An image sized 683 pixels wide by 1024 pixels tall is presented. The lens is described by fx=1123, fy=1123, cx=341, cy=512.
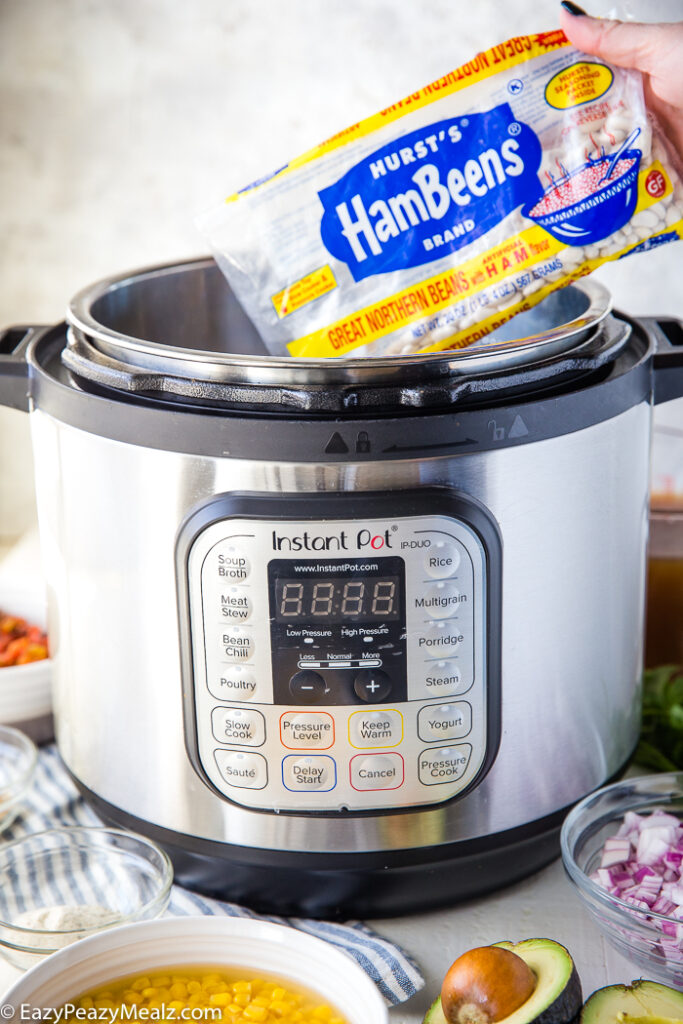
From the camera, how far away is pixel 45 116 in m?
1.35

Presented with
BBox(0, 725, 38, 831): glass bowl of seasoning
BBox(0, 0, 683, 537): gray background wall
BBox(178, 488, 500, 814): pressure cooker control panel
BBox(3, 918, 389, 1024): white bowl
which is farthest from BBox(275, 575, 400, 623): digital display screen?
BBox(0, 0, 683, 537): gray background wall

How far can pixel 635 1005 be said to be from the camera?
687 millimetres

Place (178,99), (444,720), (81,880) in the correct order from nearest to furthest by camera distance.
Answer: (444,720)
(81,880)
(178,99)

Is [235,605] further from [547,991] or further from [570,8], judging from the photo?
[570,8]

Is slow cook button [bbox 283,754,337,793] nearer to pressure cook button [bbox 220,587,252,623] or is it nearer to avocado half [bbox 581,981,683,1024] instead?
pressure cook button [bbox 220,587,252,623]

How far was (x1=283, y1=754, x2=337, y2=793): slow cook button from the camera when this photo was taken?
0.78 m

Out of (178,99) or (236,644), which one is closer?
(236,644)

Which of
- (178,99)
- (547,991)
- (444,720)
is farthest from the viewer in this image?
(178,99)

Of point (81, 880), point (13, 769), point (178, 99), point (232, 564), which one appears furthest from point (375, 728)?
point (178, 99)

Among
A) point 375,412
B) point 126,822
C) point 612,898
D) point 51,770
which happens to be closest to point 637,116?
point 375,412

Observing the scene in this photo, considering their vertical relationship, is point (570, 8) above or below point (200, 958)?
above

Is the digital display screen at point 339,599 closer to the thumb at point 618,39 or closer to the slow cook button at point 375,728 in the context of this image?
the slow cook button at point 375,728

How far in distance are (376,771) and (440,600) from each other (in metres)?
0.13

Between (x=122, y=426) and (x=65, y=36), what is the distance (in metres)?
0.77
